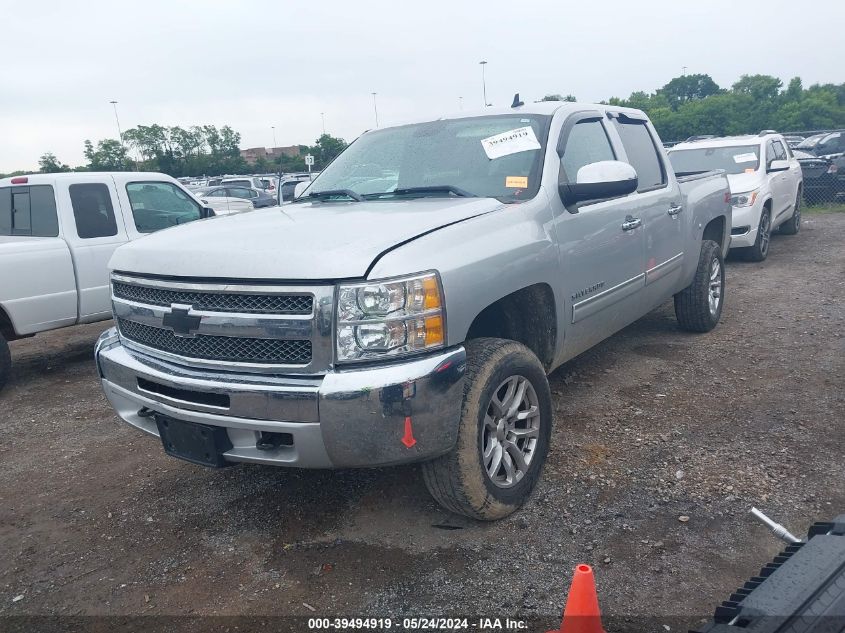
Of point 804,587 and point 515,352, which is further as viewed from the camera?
point 515,352

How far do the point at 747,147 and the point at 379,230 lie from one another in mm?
8539

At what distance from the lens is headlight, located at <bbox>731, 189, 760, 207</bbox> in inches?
340

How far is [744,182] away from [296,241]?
792 cm

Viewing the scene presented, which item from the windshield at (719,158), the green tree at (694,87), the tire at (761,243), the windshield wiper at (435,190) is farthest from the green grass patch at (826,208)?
the green tree at (694,87)

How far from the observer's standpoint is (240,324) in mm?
2621

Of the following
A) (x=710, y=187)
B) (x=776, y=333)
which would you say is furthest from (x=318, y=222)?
(x=776, y=333)

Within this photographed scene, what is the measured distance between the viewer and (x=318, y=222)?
3100 mm

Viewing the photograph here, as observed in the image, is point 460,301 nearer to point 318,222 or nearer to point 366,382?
point 366,382

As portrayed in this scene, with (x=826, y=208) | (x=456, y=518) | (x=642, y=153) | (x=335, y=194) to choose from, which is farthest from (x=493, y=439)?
(x=826, y=208)

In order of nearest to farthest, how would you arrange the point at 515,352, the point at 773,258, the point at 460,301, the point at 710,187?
the point at 460,301, the point at 515,352, the point at 710,187, the point at 773,258

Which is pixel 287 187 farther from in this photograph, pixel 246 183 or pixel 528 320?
pixel 528 320

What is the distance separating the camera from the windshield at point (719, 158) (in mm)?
9281

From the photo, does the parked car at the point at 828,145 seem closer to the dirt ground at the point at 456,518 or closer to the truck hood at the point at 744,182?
the truck hood at the point at 744,182

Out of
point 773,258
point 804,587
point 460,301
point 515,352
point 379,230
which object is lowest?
point 773,258
